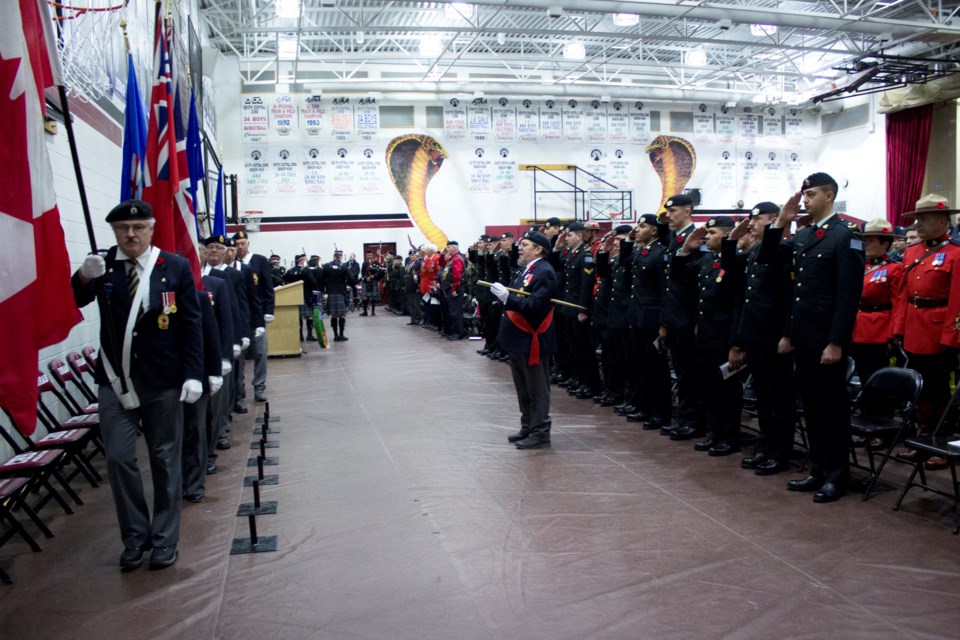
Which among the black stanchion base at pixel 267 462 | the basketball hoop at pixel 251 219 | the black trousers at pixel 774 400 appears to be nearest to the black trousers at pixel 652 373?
the black trousers at pixel 774 400

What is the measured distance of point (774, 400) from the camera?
5.32 m

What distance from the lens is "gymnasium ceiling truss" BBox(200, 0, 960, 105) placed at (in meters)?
17.6

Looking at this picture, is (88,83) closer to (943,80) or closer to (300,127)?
(300,127)

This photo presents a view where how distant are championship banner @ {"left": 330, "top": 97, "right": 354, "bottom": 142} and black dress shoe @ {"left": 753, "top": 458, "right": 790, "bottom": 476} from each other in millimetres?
A: 19759

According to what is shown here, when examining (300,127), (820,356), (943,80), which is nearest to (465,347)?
(820,356)

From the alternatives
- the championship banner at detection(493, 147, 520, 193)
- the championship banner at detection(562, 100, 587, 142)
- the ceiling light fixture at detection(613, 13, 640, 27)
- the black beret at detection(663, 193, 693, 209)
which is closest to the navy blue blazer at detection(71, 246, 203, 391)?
the black beret at detection(663, 193, 693, 209)

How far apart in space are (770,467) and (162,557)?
374 centimetres

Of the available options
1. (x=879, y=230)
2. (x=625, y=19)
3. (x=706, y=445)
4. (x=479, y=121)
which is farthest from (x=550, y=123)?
(x=706, y=445)

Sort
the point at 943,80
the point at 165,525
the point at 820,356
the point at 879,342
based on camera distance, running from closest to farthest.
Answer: the point at 165,525 → the point at 820,356 → the point at 879,342 → the point at 943,80

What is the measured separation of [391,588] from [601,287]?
4.84 metres

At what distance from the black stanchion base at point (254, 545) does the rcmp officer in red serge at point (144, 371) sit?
314 millimetres

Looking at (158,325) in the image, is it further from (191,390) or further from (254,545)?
(254,545)

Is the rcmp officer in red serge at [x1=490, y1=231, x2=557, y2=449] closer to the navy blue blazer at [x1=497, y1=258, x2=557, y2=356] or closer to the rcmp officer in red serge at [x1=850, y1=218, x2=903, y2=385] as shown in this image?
the navy blue blazer at [x1=497, y1=258, x2=557, y2=356]

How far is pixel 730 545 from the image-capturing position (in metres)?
4.00
